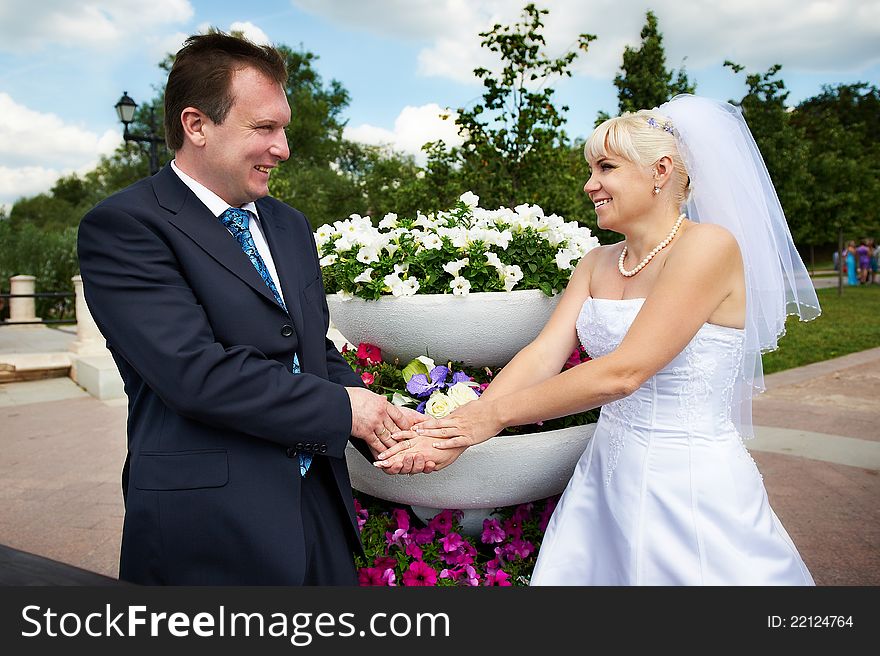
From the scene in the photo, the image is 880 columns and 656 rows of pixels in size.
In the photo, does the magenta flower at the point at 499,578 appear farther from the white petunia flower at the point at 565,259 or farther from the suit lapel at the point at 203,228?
the suit lapel at the point at 203,228

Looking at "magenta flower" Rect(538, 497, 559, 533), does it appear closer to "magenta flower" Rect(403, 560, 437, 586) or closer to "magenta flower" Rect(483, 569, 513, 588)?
"magenta flower" Rect(483, 569, 513, 588)

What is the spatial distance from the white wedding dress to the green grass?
8.01 metres

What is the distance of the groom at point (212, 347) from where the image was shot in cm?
175

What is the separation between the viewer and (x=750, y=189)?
248 cm

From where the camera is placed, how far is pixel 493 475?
8.20ft

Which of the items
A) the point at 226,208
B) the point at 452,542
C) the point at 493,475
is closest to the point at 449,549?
the point at 452,542

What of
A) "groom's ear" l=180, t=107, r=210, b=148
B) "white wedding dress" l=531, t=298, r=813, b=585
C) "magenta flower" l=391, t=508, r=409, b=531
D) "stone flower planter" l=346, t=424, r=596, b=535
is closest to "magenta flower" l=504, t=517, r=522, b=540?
"stone flower planter" l=346, t=424, r=596, b=535

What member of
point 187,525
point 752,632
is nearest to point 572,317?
point 752,632

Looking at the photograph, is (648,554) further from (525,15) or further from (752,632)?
(525,15)

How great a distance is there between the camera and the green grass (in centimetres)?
1063

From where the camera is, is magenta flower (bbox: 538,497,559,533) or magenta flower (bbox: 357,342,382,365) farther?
magenta flower (bbox: 357,342,382,365)

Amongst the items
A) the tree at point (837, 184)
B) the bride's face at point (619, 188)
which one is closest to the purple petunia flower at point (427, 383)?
the bride's face at point (619, 188)

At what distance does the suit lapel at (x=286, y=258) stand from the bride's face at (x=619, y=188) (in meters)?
0.99

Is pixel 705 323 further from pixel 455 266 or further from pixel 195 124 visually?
pixel 195 124
